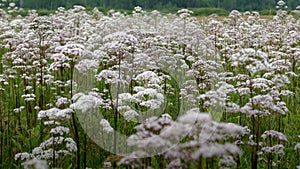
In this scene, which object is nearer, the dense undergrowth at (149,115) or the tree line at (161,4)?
the dense undergrowth at (149,115)

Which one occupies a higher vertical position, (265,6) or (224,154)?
(265,6)

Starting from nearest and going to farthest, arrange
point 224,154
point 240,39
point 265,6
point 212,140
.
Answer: point 224,154 < point 212,140 < point 240,39 < point 265,6

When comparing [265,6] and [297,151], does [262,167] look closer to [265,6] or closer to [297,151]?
[297,151]

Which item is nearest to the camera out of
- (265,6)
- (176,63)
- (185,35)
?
(176,63)

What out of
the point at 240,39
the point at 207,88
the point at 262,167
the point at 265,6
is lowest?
the point at 262,167

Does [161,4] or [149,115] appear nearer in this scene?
[149,115]

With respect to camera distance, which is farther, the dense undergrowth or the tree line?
the tree line

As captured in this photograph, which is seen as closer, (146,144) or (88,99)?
(146,144)

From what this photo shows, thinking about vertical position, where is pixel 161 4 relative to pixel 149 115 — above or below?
above

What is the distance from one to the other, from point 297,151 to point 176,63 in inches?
104

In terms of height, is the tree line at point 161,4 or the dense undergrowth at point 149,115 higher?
the tree line at point 161,4

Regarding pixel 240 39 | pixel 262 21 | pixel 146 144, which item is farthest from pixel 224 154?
pixel 262 21

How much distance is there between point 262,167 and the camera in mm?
4801

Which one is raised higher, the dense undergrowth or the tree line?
the tree line
